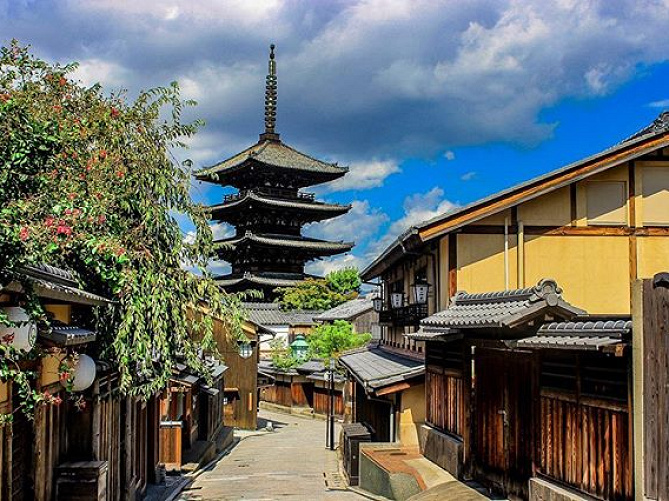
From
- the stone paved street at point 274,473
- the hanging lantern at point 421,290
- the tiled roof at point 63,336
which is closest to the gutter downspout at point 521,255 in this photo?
the hanging lantern at point 421,290

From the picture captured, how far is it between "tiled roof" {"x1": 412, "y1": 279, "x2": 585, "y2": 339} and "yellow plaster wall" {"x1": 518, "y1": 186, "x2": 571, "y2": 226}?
12.1 feet

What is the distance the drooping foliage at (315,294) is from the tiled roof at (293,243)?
275 centimetres

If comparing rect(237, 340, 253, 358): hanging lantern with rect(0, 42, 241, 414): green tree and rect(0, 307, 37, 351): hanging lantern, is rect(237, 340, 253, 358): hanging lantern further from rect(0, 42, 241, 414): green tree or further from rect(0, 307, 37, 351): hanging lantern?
rect(0, 307, 37, 351): hanging lantern

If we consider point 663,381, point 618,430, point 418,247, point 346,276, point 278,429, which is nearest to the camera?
point 663,381

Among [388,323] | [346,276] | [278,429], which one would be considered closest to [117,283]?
[388,323]

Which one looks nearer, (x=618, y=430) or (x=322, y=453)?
(x=618, y=430)

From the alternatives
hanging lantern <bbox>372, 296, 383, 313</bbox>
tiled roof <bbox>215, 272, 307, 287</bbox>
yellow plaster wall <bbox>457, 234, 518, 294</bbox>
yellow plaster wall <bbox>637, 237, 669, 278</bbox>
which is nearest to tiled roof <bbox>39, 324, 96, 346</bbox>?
yellow plaster wall <bbox>457, 234, 518, 294</bbox>

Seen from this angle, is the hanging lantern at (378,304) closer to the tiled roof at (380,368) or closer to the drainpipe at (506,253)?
the tiled roof at (380,368)

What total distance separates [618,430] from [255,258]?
49127 millimetres

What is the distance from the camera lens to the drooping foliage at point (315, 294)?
56.6 m

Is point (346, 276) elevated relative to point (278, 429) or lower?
elevated

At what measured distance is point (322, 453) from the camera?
25406 mm

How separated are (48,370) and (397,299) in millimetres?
12190

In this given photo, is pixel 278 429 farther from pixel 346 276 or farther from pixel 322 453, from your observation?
pixel 346 276
